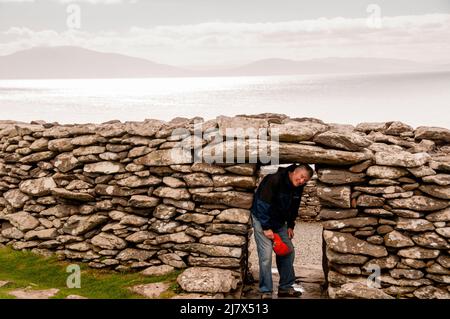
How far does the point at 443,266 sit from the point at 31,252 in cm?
826

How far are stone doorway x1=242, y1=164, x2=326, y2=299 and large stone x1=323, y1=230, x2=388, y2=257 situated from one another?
118 cm

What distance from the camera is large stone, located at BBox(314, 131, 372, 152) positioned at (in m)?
7.77

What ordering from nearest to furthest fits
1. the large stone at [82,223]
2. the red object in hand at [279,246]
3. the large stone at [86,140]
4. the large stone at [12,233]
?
the red object in hand at [279,246]
the large stone at [82,223]
the large stone at [86,140]
the large stone at [12,233]

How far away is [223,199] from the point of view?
27.0ft

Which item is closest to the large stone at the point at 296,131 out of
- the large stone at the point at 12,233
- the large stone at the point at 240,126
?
the large stone at the point at 240,126

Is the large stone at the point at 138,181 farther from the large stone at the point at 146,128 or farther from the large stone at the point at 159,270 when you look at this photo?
the large stone at the point at 159,270

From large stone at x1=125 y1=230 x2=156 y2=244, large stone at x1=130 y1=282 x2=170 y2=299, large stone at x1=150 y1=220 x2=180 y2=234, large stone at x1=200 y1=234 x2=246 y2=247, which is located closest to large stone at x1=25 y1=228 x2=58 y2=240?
large stone at x1=125 y1=230 x2=156 y2=244

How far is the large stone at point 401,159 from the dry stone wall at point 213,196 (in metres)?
0.02

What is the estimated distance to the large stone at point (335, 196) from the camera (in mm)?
7738

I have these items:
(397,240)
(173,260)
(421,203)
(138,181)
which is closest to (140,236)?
(173,260)

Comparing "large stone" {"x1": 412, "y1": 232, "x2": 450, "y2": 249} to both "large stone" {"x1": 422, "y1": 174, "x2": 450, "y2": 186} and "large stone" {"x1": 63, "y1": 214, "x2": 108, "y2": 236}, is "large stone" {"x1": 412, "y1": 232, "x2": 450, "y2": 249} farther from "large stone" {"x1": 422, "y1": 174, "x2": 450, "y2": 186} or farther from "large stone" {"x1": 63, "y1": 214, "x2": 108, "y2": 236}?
"large stone" {"x1": 63, "y1": 214, "x2": 108, "y2": 236}

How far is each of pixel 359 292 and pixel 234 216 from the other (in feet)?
8.47

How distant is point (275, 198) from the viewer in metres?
7.65
